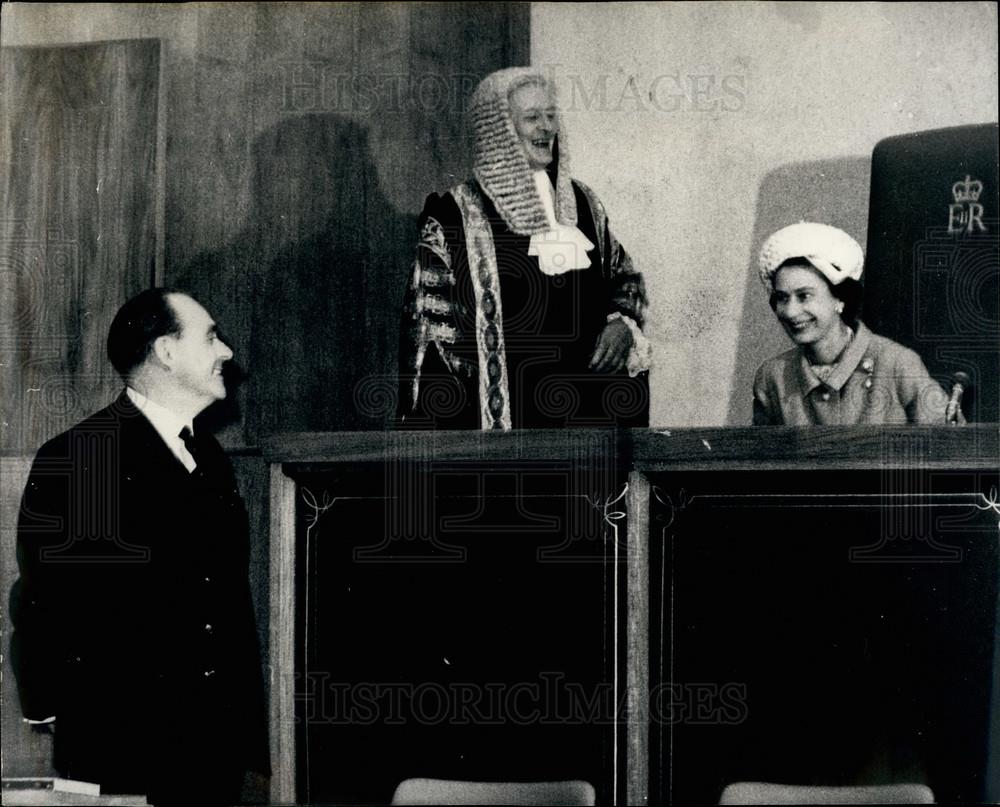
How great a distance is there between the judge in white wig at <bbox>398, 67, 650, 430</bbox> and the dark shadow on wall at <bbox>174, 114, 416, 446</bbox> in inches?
4.1

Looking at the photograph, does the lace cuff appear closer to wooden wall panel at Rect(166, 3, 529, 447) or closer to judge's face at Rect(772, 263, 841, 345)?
judge's face at Rect(772, 263, 841, 345)

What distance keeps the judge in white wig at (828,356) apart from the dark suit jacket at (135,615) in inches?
51.3

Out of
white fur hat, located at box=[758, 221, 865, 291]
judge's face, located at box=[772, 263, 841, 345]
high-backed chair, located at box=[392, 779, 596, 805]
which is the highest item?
white fur hat, located at box=[758, 221, 865, 291]

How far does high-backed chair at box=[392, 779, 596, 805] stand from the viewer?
2.73m

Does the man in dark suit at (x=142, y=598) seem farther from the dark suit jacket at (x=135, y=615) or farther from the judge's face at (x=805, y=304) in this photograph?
the judge's face at (x=805, y=304)

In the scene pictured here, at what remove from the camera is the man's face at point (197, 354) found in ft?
10.2

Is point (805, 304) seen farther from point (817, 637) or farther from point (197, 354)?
point (197, 354)

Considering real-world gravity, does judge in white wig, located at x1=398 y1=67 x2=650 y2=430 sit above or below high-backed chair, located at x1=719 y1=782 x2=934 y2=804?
above

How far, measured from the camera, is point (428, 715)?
2.79 m

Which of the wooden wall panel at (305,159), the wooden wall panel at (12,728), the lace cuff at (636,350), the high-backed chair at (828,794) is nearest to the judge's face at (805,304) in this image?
the lace cuff at (636,350)

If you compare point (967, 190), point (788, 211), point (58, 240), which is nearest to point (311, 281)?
point (58, 240)

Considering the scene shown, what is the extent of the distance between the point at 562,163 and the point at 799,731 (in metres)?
1.40

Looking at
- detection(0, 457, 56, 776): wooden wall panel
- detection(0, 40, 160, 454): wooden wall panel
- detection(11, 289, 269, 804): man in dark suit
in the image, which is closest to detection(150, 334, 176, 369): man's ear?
detection(11, 289, 269, 804): man in dark suit

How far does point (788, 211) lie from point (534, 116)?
64 centimetres
